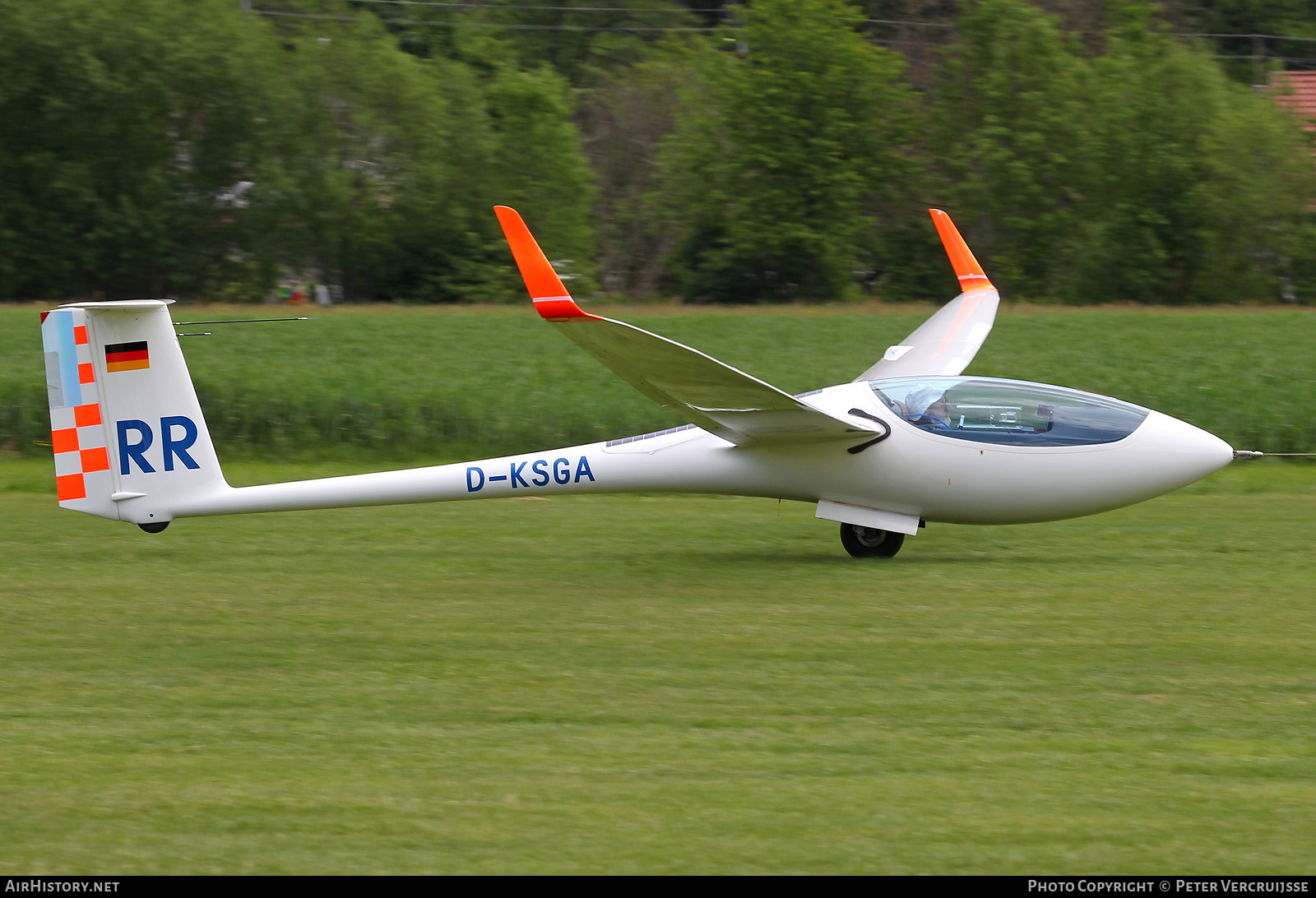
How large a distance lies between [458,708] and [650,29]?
5190 cm

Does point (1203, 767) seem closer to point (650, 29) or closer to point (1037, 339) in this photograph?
point (1037, 339)

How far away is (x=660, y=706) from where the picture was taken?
675 cm

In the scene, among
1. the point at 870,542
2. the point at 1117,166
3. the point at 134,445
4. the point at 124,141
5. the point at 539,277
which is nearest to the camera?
the point at 539,277

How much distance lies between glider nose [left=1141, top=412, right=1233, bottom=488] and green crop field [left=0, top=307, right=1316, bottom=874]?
2.46 feet

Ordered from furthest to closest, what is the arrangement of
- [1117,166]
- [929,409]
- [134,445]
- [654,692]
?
[1117,166] < [929,409] < [134,445] < [654,692]

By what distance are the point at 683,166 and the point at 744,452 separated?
1304 inches

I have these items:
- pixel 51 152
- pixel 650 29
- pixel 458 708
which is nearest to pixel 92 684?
pixel 458 708

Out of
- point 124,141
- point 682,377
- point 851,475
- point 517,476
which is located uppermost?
point 682,377

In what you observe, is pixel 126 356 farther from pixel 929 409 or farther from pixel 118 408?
pixel 929 409

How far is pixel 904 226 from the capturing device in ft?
139

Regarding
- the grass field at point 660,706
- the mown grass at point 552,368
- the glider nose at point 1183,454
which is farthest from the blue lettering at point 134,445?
the mown grass at point 552,368

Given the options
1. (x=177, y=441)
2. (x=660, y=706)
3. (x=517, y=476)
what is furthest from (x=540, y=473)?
(x=660, y=706)

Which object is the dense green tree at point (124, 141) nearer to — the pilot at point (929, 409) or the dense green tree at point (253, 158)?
the dense green tree at point (253, 158)

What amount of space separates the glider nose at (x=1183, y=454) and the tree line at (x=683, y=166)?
2992cm
